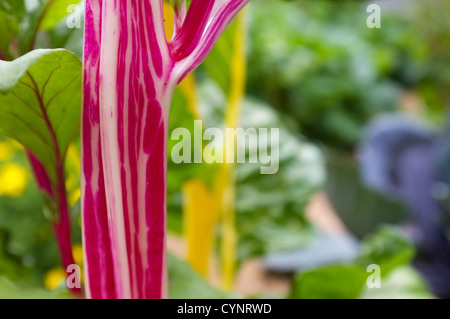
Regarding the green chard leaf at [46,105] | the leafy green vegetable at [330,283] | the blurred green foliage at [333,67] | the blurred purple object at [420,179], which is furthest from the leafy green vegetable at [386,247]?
the blurred green foliage at [333,67]

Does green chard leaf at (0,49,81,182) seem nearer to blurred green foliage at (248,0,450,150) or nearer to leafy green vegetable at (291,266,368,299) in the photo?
leafy green vegetable at (291,266,368,299)

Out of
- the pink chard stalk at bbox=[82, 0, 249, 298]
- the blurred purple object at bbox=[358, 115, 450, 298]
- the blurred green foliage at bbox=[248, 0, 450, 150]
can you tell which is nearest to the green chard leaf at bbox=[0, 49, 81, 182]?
the pink chard stalk at bbox=[82, 0, 249, 298]

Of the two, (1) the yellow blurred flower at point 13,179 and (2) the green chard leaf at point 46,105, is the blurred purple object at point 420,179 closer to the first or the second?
(1) the yellow blurred flower at point 13,179

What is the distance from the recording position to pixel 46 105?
17cm

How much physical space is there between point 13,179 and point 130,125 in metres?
0.32

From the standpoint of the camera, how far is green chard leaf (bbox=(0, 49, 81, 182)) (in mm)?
155

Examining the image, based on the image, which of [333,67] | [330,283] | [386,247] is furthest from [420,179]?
[333,67]

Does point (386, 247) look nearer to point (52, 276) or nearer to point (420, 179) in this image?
point (52, 276)

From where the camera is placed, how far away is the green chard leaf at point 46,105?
0.16 meters

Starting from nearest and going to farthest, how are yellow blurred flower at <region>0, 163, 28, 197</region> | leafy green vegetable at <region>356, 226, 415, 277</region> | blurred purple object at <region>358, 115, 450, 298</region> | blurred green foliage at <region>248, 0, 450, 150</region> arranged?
leafy green vegetable at <region>356, 226, 415, 277</region>
yellow blurred flower at <region>0, 163, 28, 197</region>
blurred purple object at <region>358, 115, 450, 298</region>
blurred green foliage at <region>248, 0, 450, 150</region>

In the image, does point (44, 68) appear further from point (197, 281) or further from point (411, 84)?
point (411, 84)

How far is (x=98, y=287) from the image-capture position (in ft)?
0.58

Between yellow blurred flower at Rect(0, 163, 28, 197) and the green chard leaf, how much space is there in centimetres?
26
